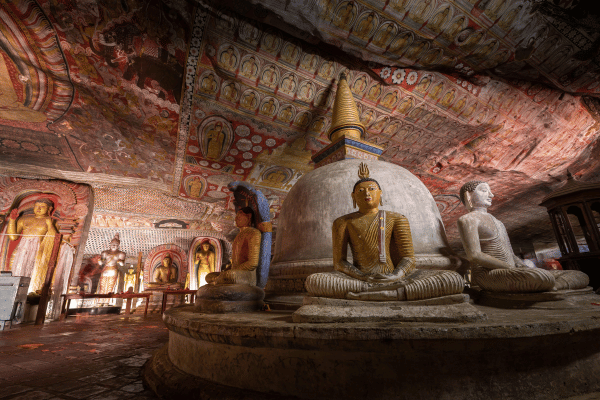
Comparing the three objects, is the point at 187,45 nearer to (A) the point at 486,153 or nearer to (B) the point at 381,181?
(B) the point at 381,181

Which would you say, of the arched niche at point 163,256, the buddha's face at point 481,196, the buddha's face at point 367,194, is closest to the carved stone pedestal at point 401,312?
the buddha's face at point 367,194

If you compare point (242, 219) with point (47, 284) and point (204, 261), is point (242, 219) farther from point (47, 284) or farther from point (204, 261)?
point (204, 261)

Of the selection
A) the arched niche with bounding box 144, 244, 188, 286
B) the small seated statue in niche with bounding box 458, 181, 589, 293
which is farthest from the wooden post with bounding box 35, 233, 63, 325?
the small seated statue in niche with bounding box 458, 181, 589, 293

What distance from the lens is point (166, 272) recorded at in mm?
10531

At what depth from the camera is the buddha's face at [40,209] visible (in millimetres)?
6652

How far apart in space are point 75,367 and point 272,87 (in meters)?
5.24

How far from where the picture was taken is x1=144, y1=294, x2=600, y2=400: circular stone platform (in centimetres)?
117

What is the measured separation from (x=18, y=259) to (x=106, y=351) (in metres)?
5.85

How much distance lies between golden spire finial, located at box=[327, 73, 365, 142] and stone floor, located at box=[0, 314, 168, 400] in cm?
382

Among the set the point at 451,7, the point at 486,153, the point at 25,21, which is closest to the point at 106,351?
the point at 25,21

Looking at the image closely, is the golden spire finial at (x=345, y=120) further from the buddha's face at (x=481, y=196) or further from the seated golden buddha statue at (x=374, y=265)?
the seated golden buddha statue at (x=374, y=265)

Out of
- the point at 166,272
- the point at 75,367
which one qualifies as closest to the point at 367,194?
the point at 75,367

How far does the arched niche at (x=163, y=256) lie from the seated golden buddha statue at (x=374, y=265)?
33.0ft

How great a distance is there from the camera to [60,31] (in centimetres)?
421
